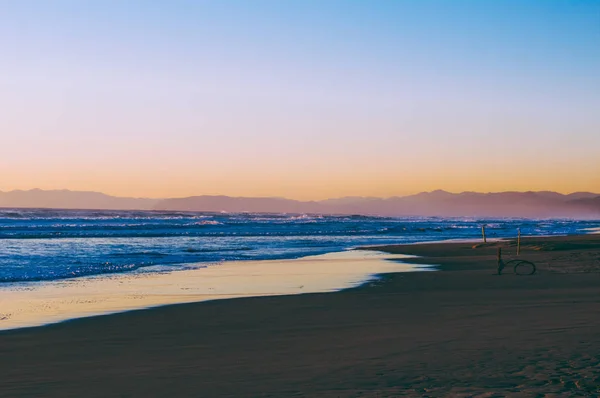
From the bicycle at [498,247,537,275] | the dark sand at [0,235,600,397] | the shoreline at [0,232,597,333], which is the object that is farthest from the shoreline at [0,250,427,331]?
the bicycle at [498,247,537,275]

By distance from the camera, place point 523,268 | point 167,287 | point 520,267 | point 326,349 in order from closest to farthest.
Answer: point 326,349 < point 167,287 < point 523,268 < point 520,267

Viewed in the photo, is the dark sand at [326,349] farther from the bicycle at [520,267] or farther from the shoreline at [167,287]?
the bicycle at [520,267]

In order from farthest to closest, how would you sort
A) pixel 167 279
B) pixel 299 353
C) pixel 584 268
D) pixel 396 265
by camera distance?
pixel 396 265 < pixel 584 268 < pixel 167 279 < pixel 299 353

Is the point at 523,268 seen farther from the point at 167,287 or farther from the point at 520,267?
the point at 167,287

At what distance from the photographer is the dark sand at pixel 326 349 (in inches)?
303

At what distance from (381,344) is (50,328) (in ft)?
19.0

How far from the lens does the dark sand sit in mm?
7707

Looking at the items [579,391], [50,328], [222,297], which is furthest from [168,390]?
[222,297]

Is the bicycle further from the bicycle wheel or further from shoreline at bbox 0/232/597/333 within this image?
shoreline at bbox 0/232/597/333

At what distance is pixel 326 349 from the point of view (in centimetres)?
983

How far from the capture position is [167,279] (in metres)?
21.4

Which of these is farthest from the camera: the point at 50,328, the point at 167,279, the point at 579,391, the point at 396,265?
the point at 396,265

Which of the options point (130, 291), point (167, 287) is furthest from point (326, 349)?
point (167, 287)

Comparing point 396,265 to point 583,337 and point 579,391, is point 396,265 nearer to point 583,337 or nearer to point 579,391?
point 583,337
